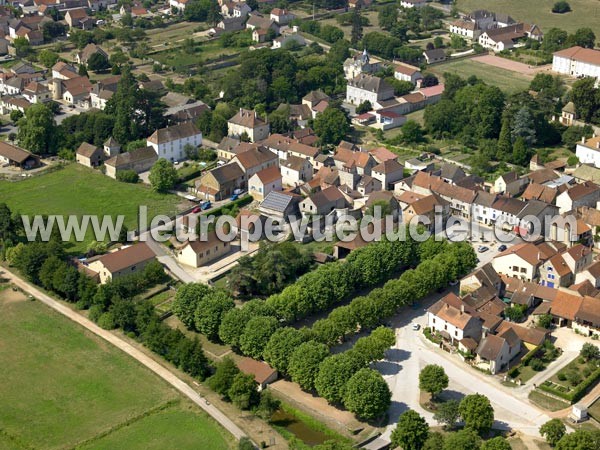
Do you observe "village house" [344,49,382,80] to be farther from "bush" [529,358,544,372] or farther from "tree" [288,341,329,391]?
"tree" [288,341,329,391]

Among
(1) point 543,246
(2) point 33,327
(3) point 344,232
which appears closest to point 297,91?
(3) point 344,232

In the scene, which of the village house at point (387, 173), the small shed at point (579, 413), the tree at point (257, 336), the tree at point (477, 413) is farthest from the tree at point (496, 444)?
the village house at point (387, 173)

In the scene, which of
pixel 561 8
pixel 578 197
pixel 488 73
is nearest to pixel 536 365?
pixel 578 197

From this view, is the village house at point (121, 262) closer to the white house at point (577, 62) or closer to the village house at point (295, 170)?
the village house at point (295, 170)

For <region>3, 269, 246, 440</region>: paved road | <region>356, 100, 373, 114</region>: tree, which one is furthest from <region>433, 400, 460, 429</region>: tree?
<region>356, 100, 373, 114</region>: tree

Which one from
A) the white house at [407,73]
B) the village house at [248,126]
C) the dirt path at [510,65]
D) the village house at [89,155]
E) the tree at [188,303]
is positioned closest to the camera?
the tree at [188,303]

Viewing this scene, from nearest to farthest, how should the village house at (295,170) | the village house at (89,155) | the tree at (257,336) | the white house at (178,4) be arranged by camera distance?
the tree at (257,336) → the village house at (295,170) → the village house at (89,155) → the white house at (178,4)

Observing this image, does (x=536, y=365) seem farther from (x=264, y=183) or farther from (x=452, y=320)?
(x=264, y=183)
